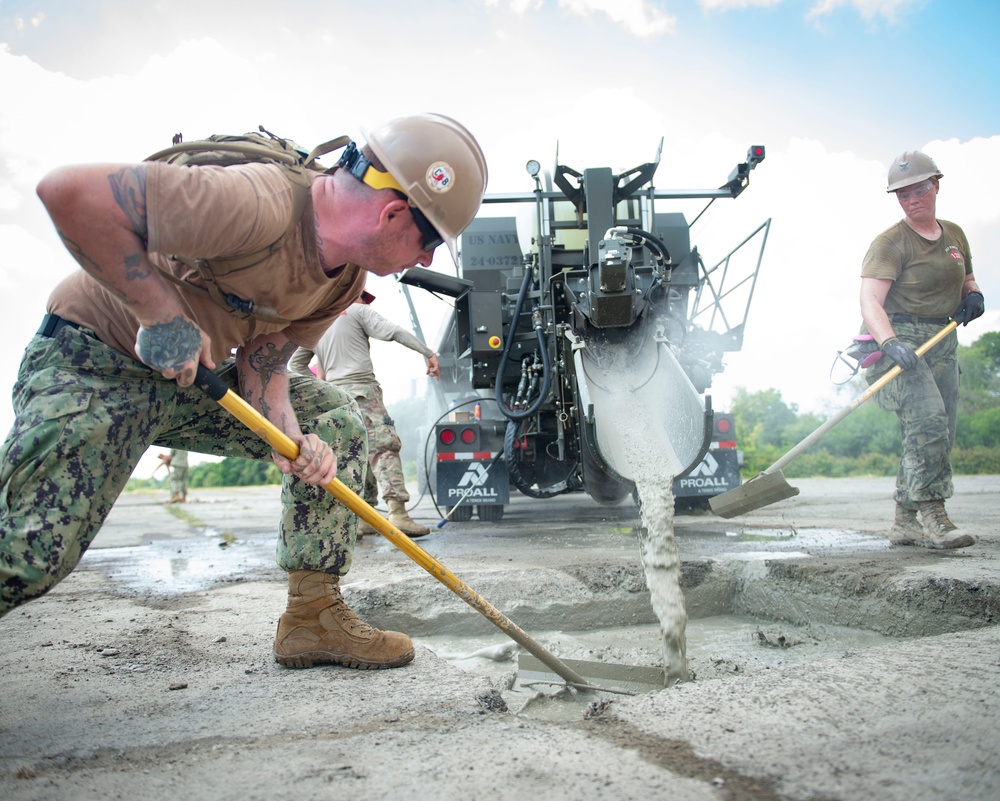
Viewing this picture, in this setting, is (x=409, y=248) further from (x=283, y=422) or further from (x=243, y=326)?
(x=283, y=422)

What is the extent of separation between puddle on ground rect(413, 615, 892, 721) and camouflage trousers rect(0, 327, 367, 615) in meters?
0.79

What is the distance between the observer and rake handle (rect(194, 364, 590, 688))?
1865mm

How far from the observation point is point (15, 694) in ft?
6.56

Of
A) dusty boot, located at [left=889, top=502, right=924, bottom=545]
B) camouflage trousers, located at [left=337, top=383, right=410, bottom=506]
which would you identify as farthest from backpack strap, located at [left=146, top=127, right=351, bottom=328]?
dusty boot, located at [left=889, top=502, right=924, bottom=545]

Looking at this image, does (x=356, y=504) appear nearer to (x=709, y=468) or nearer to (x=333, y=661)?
(x=333, y=661)

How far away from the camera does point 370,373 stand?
17.8 feet

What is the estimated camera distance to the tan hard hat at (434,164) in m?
1.81

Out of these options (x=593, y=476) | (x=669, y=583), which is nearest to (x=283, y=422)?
(x=669, y=583)

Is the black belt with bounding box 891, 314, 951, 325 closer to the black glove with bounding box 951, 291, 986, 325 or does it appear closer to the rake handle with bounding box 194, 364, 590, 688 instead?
the black glove with bounding box 951, 291, 986, 325

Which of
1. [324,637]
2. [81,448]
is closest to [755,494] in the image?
[324,637]

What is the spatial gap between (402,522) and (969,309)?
3907 millimetres

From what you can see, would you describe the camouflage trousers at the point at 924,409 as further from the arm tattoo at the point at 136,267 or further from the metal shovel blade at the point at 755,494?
the arm tattoo at the point at 136,267

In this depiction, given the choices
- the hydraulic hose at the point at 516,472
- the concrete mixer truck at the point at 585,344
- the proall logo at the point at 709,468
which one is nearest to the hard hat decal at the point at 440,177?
the concrete mixer truck at the point at 585,344

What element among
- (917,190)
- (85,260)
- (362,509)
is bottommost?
(362,509)
